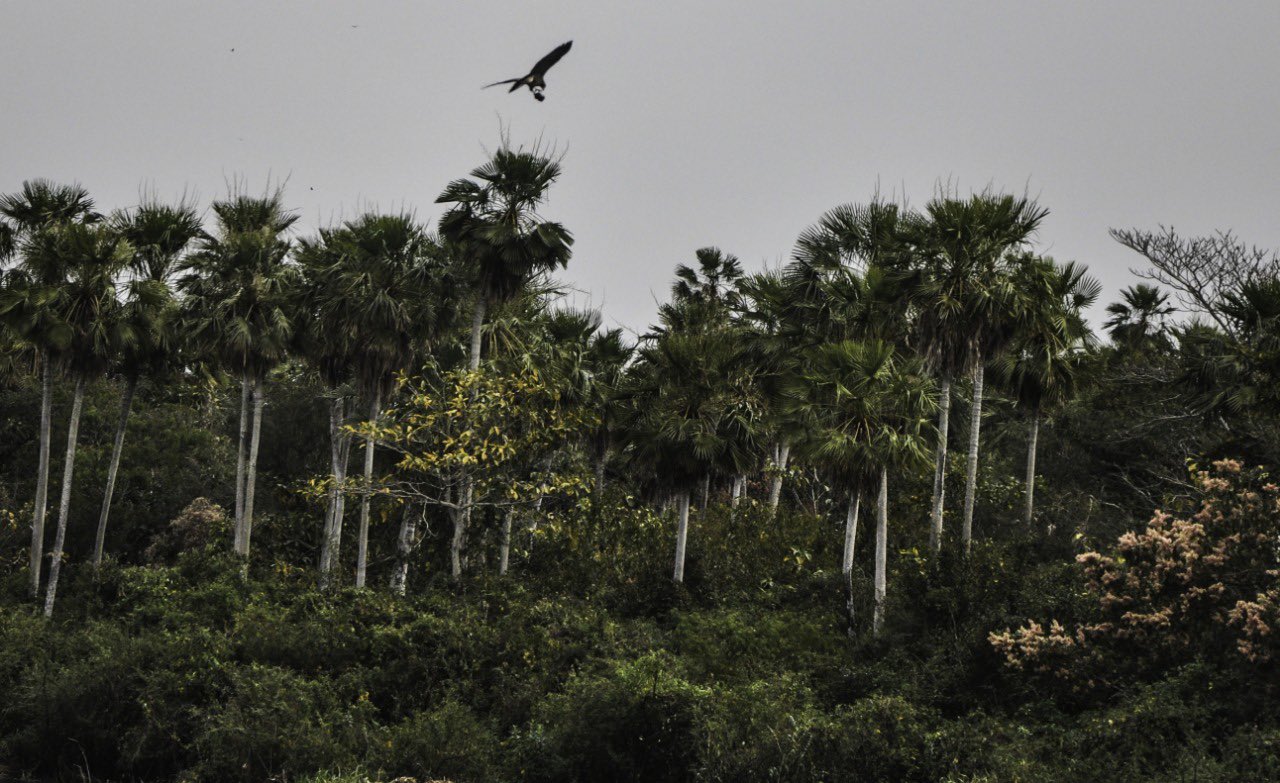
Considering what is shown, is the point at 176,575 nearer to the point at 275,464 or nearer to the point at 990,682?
the point at 275,464

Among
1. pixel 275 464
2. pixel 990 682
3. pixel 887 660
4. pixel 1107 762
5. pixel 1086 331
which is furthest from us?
pixel 275 464

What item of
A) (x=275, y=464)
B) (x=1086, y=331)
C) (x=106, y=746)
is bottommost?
(x=106, y=746)

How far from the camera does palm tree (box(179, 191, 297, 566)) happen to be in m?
29.5

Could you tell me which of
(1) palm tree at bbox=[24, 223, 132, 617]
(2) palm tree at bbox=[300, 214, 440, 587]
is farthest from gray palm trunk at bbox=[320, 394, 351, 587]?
(1) palm tree at bbox=[24, 223, 132, 617]

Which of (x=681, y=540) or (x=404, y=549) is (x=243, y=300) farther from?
Result: (x=681, y=540)

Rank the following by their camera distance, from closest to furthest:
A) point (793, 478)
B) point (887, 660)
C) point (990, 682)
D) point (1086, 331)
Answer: point (990, 682), point (887, 660), point (1086, 331), point (793, 478)

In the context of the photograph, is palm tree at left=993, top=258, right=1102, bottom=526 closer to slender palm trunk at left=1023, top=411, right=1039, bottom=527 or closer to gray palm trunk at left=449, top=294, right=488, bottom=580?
slender palm trunk at left=1023, top=411, right=1039, bottom=527

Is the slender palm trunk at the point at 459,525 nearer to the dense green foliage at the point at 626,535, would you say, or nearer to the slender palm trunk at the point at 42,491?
the dense green foliage at the point at 626,535

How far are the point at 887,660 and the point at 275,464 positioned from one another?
90.3 feet

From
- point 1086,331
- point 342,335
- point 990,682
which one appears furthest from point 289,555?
point 1086,331

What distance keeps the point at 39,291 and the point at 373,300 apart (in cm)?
844

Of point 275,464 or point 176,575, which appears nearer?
point 176,575

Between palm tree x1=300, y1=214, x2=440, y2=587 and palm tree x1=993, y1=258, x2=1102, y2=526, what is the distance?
47.8 ft

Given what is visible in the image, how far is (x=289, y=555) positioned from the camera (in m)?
31.7
